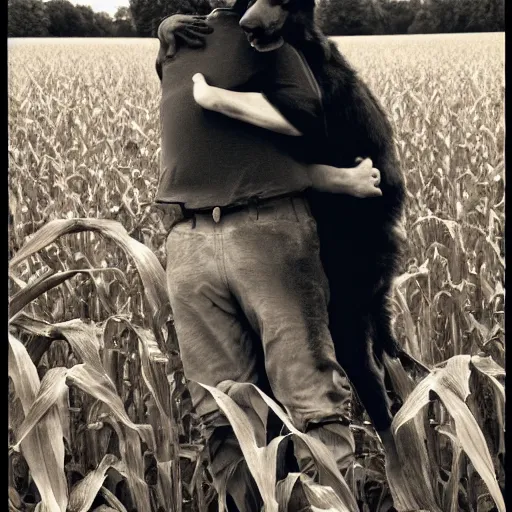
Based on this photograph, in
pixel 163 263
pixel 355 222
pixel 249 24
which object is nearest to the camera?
pixel 249 24

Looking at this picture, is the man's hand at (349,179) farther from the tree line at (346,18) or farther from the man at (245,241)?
the tree line at (346,18)

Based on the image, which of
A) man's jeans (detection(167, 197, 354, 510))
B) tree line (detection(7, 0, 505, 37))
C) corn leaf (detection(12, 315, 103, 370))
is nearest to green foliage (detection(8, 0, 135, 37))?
tree line (detection(7, 0, 505, 37))

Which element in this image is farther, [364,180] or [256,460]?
[364,180]

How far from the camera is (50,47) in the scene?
331 centimetres

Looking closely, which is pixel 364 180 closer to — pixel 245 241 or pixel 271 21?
pixel 245 241

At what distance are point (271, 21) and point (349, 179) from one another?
540 millimetres

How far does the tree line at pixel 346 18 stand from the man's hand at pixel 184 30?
0.05 m

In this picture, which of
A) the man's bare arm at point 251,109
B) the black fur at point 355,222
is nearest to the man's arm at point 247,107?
the man's bare arm at point 251,109

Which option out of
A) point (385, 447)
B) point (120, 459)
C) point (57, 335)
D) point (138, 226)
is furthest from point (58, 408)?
point (385, 447)

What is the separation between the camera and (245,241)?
3.11m

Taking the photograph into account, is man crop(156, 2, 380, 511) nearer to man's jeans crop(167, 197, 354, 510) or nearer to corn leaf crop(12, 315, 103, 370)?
man's jeans crop(167, 197, 354, 510)

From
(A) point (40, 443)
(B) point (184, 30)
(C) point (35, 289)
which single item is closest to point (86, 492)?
(A) point (40, 443)

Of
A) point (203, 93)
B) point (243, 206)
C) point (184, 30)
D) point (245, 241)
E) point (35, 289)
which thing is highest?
point (184, 30)

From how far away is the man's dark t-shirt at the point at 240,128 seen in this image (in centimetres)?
308
